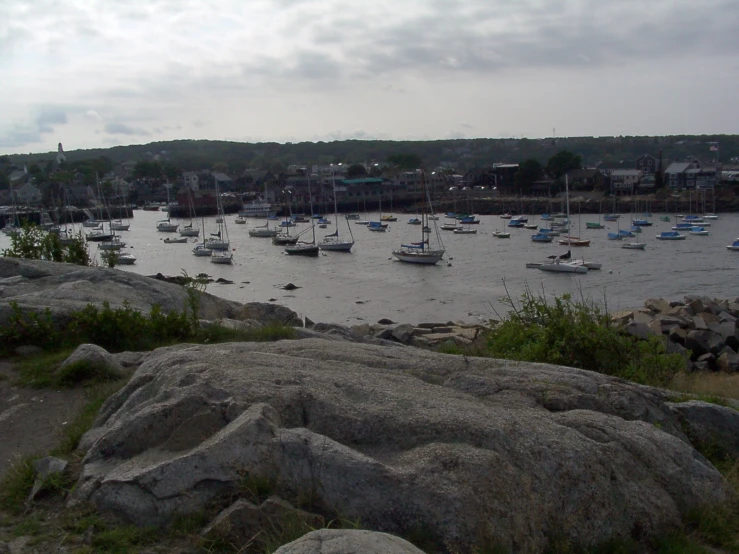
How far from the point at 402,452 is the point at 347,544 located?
4.37 feet

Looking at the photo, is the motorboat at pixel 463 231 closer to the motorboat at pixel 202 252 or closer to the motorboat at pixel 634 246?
the motorboat at pixel 634 246

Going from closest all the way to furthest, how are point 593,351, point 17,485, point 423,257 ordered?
point 17,485 < point 593,351 < point 423,257

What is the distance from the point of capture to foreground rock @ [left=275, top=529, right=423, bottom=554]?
3.01m

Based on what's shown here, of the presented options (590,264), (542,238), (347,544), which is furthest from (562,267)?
(347,544)

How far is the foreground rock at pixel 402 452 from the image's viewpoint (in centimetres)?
398

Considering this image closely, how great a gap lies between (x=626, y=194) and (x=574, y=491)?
101 meters

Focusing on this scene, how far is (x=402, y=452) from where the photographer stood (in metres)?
4.34

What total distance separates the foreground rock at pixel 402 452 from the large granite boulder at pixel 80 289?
5.09 m

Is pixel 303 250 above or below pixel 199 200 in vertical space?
below

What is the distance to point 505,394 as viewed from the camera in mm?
5480

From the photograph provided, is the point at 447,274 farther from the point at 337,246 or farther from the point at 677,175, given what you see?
the point at 677,175

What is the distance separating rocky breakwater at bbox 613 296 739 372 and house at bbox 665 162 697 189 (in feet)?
263

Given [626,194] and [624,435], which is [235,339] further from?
[626,194]

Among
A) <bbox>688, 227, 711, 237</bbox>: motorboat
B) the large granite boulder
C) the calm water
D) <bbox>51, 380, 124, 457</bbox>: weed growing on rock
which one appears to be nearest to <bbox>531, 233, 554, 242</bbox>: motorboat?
the calm water
